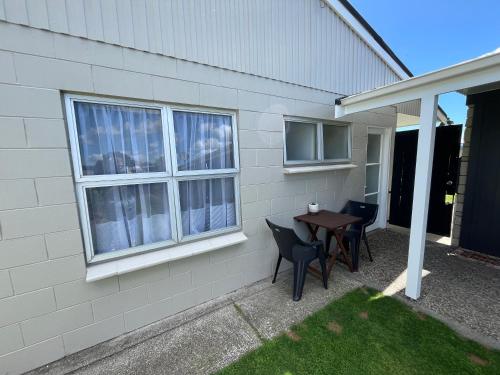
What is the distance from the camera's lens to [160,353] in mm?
1988

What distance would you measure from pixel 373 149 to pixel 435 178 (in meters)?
1.31

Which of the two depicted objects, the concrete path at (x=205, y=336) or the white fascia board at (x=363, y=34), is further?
the white fascia board at (x=363, y=34)

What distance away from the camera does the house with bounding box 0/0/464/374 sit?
65.6 inches

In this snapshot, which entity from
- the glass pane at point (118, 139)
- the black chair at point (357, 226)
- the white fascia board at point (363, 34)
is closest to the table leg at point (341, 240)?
the black chair at point (357, 226)

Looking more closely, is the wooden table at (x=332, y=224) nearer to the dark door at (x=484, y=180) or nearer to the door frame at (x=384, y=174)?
the door frame at (x=384, y=174)

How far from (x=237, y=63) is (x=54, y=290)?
281cm

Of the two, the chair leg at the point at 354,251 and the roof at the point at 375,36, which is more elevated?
the roof at the point at 375,36

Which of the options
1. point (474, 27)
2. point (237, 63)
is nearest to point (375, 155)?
point (237, 63)

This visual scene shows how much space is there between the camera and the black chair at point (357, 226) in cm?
330

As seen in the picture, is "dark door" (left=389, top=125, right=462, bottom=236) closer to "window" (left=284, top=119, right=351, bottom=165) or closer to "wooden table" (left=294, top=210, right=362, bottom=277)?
"window" (left=284, top=119, right=351, bottom=165)

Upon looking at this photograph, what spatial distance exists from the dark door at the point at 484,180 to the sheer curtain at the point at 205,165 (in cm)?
412

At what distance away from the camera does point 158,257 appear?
7.30 feet

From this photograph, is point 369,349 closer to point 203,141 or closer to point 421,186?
point 421,186

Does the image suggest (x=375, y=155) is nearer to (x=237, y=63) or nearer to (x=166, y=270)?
(x=237, y=63)
